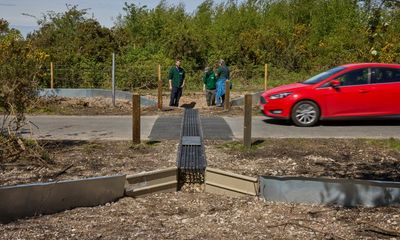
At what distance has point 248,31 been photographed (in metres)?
32.7

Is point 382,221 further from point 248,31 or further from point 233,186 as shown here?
point 248,31

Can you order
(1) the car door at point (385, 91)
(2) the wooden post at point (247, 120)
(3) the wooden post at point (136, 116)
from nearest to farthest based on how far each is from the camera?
(2) the wooden post at point (247, 120)
(3) the wooden post at point (136, 116)
(1) the car door at point (385, 91)

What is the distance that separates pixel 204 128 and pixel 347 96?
137 inches

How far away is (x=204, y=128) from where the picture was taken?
12586mm

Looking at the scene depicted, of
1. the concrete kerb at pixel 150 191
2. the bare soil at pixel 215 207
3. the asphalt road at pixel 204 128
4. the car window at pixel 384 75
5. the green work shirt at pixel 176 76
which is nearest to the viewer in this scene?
the bare soil at pixel 215 207

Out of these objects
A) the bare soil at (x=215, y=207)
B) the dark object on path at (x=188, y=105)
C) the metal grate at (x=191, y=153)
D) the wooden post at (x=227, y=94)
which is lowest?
the bare soil at (x=215, y=207)

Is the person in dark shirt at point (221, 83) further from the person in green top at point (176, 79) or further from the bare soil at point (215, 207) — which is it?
the bare soil at point (215, 207)

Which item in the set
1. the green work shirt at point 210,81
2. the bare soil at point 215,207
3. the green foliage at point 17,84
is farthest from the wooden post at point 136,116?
the green work shirt at point 210,81

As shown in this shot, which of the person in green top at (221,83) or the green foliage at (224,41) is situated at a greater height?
the green foliage at (224,41)

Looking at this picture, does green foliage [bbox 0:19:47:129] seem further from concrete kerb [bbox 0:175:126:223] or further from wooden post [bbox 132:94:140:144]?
concrete kerb [bbox 0:175:126:223]

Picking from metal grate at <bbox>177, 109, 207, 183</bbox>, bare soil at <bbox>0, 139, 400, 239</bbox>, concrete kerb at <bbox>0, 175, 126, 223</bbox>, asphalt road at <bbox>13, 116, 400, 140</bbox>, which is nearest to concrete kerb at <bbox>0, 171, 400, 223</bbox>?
concrete kerb at <bbox>0, 175, 126, 223</bbox>

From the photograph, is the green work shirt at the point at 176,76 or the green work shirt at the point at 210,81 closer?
the green work shirt at the point at 176,76

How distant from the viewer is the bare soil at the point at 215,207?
5664 millimetres

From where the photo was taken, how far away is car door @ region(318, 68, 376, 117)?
1289 cm
